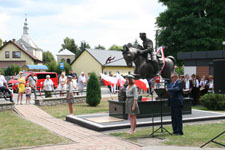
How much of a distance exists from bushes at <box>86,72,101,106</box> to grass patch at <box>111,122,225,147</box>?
7413 mm

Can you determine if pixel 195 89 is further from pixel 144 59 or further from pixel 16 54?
pixel 16 54

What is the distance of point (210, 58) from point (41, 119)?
556 inches

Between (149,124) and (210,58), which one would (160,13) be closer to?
(210,58)

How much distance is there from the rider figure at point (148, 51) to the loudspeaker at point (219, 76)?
225 inches

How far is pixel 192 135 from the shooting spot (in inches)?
340

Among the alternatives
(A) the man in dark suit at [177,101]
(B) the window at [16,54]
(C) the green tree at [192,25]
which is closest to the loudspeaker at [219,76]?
(A) the man in dark suit at [177,101]

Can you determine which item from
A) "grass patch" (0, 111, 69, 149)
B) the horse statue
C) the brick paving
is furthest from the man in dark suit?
the horse statue

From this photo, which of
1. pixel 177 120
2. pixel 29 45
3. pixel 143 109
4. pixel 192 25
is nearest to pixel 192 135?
pixel 177 120

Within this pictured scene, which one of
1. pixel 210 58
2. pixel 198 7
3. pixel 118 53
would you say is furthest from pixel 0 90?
pixel 118 53

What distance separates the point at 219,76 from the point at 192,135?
8.59ft

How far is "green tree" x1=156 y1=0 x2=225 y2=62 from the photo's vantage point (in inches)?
1216

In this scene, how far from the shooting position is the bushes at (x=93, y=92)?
16812 millimetres

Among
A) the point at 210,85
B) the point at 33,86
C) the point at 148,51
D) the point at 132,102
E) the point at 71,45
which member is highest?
the point at 71,45

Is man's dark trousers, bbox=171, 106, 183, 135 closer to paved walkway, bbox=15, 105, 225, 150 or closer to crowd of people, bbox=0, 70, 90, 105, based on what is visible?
paved walkway, bbox=15, 105, 225, 150
